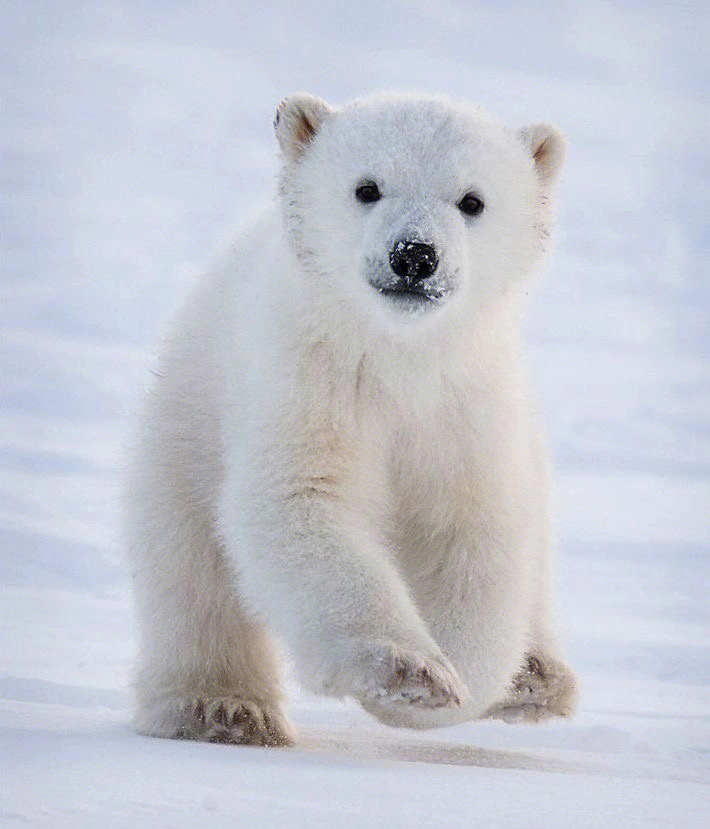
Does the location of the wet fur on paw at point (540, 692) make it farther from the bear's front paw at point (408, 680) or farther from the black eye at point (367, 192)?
the black eye at point (367, 192)

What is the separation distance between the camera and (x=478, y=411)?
4859 mm

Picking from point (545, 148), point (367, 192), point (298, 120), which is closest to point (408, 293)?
point (367, 192)

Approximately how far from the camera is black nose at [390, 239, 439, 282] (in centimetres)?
427

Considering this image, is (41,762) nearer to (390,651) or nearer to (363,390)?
(390,651)

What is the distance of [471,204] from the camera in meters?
4.61

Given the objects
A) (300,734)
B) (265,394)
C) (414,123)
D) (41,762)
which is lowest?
(41,762)

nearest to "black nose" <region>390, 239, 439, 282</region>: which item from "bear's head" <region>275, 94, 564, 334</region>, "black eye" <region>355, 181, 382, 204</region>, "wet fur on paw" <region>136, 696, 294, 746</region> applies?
"bear's head" <region>275, 94, 564, 334</region>

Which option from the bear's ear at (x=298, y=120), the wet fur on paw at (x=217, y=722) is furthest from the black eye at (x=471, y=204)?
the wet fur on paw at (x=217, y=722)

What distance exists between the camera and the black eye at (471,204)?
15.1 feet

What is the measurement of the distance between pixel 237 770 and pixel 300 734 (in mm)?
1851

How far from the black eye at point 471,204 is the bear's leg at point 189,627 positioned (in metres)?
1.52

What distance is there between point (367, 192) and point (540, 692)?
6.66 ft

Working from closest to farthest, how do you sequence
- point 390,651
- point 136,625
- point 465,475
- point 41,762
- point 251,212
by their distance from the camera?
point 41,762 → point 390,651 → point 465,475 → point 136,625 → point 251,212

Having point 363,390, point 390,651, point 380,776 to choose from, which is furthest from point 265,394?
point 380,776
